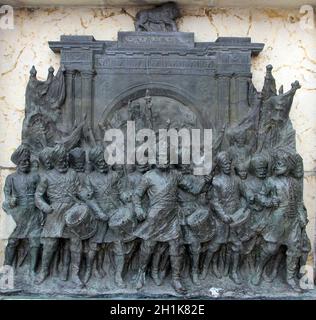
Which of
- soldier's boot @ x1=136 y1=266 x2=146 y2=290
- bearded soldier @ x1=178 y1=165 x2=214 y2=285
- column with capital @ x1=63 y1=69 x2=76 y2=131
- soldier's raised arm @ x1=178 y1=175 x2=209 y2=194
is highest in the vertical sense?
column with capital @ x1=63 y1=69 x2=76 y2=131

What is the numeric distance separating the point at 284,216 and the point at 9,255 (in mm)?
2299

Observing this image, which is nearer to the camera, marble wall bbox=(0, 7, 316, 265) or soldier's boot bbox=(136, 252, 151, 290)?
soldier's boot bbox=(136, 252, 151, 290)

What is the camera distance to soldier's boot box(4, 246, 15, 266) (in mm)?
4207

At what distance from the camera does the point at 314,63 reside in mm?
4551

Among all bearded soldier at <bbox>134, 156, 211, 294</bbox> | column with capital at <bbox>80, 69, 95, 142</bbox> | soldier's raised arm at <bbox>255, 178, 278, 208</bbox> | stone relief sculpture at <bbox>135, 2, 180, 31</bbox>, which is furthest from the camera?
stone relief sculpture at <bbox>135, 2, 180, 31</bbox>

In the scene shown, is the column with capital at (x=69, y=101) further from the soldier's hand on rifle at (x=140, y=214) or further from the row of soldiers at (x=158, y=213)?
the soldier's hand on rifle at (x=140, y=214)

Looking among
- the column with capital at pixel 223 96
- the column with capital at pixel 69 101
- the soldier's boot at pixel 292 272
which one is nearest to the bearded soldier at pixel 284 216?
the soldier's boot at pixel 292 272

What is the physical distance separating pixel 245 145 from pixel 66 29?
1.91 meters

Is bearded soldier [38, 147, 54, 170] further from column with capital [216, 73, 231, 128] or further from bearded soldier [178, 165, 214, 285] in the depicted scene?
column with capital [216, 73, 231, 128]

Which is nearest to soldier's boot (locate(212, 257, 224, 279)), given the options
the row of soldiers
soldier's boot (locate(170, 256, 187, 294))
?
the row of soldiers

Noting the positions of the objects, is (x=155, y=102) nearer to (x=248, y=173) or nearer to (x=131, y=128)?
(x=131, y=128)

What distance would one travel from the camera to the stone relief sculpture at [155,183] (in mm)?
4078

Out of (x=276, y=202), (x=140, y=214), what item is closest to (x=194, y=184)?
(x=140, y=214)

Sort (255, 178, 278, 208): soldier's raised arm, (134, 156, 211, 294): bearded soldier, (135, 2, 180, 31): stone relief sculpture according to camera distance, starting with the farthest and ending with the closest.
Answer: (135, 2, 180, 31): stone relief sculpture
(255, 178, 278, 208): soldier's raised arm
(134, 156, 211, 294): bearded soldier
